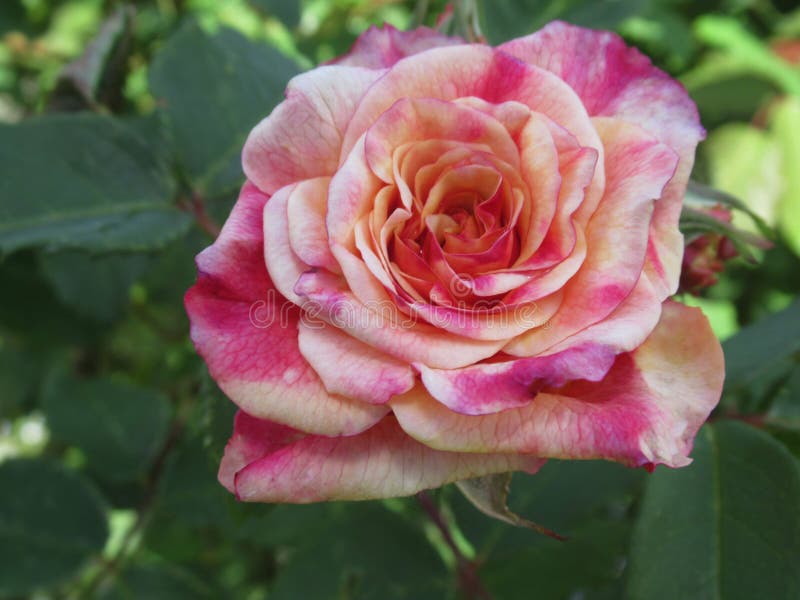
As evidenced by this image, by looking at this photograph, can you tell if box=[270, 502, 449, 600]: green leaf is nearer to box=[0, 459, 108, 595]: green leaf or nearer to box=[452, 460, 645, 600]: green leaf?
box=[452, 460, 645, 600]: green leaf

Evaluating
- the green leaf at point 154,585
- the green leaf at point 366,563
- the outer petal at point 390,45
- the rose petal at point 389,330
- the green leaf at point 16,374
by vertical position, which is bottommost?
the green leaf at point 16,374

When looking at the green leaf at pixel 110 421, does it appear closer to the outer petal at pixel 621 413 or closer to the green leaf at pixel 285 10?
the green leaf at pixel 285 10

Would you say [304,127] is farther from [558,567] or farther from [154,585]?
[154,585]

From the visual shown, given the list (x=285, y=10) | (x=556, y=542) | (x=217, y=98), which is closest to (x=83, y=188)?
(x=217, y=98)

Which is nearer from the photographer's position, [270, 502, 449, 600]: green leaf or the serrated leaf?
the serrated leaf

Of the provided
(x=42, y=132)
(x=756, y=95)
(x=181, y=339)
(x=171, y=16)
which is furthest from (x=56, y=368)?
(x=756, y=95)

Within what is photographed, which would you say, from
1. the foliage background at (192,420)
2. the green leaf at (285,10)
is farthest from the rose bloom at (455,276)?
the green leaf at (285,10)

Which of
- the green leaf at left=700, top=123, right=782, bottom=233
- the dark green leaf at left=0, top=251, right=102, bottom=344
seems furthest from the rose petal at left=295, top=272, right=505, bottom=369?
the green leaf at left=700, top=123, right=782, bottom=233
